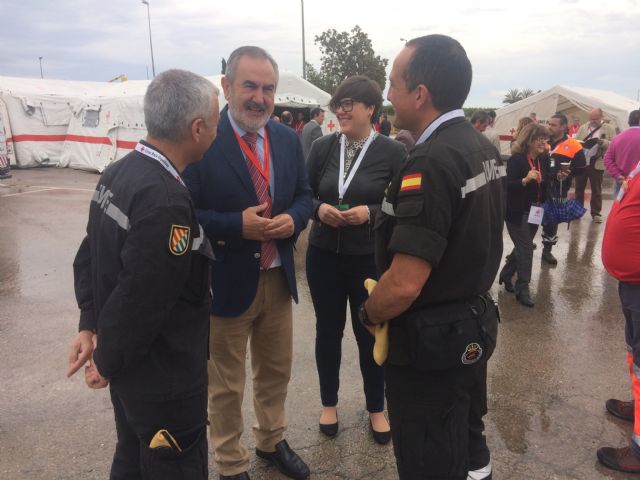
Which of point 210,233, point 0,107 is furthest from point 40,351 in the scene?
point 0,107

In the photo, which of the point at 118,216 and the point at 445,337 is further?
the point at 445,337

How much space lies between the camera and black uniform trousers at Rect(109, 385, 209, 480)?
1.69m

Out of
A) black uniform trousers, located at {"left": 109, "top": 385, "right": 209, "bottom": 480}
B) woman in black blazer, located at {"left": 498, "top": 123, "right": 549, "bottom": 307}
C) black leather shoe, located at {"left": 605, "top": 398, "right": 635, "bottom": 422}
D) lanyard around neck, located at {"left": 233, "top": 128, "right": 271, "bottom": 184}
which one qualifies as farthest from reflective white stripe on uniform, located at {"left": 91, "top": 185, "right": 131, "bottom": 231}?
woman in black blazer, located at {"left": 498, "top": 123, "right": 549, "bottom": 307}

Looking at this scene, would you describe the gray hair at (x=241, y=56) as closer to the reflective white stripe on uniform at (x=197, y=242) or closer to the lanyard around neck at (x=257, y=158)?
the lanyard around neck at (x=257, y=158)

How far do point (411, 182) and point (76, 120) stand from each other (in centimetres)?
1813

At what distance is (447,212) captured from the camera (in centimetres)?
169

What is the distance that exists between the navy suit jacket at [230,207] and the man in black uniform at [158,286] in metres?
0.58

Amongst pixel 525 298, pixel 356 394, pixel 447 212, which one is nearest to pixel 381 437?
pixel 356 394

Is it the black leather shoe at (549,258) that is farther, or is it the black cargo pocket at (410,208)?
the black leather shoe at (549,258)

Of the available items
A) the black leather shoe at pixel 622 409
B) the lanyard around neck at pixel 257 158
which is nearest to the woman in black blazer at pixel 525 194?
the black leather shoe at pixel 622 409

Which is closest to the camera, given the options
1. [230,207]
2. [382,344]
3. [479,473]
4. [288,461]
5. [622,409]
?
[382,344]

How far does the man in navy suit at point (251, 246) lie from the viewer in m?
2.40

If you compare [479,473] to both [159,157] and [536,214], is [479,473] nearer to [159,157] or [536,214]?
[159,157]

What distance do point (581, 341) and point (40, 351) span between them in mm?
4795
